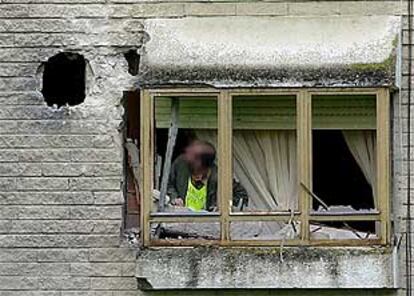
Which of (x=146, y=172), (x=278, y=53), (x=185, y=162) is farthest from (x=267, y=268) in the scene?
(x=278, y=53)

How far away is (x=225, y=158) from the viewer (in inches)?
352

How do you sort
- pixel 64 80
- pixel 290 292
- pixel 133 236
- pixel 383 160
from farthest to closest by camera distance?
pixel 64 80 < pixel 133 236 < pixel 290 292 < pixel 383 160

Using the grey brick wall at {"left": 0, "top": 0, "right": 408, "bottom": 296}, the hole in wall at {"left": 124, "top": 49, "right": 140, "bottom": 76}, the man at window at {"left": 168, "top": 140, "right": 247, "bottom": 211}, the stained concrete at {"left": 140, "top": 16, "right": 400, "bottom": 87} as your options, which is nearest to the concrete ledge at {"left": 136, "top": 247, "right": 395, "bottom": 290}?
the grey brick wall at {"left": 0, "top": 0, "right": 408, "bottom": 296}

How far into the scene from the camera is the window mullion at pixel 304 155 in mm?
8922

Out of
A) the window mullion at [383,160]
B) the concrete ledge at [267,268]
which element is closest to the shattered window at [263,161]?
the concrete ledge at [267,268]

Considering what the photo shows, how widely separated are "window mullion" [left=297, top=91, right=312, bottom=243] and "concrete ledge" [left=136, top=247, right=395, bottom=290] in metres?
0.23

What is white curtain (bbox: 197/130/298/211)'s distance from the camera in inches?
361

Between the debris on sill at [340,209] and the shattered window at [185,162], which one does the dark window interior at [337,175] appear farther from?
the shattered window at [185,162]

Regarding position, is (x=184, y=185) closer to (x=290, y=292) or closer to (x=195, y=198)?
(x=195, y=198)

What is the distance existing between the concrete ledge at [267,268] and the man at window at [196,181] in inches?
16.8

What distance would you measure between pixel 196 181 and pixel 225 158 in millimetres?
365

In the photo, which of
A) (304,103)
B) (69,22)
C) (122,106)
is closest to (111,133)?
(122,106)

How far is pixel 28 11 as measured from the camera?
9.22 m

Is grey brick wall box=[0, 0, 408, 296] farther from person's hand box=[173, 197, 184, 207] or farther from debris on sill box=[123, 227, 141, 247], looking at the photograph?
person's hand box=[173, 197, 184, 207]
